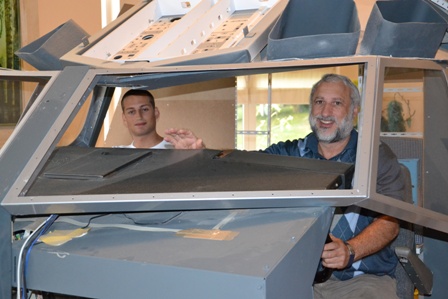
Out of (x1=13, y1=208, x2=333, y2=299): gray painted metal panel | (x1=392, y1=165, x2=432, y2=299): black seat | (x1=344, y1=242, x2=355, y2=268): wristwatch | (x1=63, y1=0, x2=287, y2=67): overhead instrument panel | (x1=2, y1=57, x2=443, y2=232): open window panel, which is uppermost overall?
(x1=63, y1=0, x2=287, y2=67): overhead instrument panel

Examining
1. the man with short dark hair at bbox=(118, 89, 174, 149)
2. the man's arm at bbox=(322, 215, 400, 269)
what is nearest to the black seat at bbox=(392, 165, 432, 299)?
the man's arm at bbox=(322, 215, 400, 269)

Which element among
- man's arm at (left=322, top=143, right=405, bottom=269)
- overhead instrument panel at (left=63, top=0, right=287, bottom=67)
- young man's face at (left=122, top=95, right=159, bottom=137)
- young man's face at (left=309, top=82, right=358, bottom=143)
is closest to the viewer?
man's arm at (left=322, top=143, right=405, bottom=269)

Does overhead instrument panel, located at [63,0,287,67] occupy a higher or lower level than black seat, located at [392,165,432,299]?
higher

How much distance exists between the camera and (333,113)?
261 cm

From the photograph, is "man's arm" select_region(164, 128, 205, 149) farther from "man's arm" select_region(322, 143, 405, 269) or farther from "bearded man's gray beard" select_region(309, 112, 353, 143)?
"man's arm" select_region(322, 143, 405, 269)

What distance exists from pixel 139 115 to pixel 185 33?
84 cm

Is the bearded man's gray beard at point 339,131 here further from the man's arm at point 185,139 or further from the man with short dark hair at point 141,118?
the man with short dark hair at point 141,118

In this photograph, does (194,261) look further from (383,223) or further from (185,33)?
(185,33)

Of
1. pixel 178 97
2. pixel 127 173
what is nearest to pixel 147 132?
pixel 178 97

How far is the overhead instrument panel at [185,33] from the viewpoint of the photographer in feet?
7.64

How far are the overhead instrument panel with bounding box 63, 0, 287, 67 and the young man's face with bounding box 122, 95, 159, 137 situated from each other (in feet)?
1.90

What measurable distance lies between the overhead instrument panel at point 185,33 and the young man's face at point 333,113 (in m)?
0.43

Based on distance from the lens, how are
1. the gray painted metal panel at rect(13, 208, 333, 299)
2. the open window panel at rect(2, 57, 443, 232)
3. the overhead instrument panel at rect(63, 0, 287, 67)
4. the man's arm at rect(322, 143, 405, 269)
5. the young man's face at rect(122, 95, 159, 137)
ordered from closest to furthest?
the gray painted metal panel at rect(13, 208, 333, 299) < the open window panel at rect(2, 57, 443, 232) < the man's arm at rect(322, 143, 405, 269) < the overhead instrument panel at rect(63, 0, 287, 67) < the young man's face at rect(122, 95, 159, 137)

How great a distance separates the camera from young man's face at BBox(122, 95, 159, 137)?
3299 millimetres
